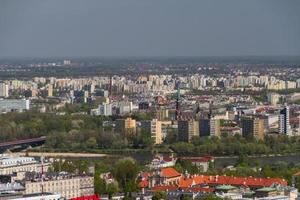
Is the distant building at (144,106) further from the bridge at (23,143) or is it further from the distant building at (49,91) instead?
the distant building at (49,91)

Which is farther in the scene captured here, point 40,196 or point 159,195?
point 159,195

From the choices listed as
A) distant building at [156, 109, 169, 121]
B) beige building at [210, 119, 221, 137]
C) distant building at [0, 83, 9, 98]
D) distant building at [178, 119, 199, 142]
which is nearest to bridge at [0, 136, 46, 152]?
distant building at [178, 119, 199, 142]

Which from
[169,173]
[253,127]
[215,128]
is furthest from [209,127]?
[169,173]

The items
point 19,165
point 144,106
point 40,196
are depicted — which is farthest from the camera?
point 144,106

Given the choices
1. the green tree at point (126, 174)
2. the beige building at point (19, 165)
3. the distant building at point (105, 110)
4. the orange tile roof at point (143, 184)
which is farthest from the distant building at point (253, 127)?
the orange tile roof at point (143, 184)

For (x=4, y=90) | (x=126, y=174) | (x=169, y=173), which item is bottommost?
(x=4, y=90)

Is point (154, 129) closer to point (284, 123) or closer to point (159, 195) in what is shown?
point (284, 123)

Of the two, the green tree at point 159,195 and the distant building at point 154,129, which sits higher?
the green tree at point 159,195
